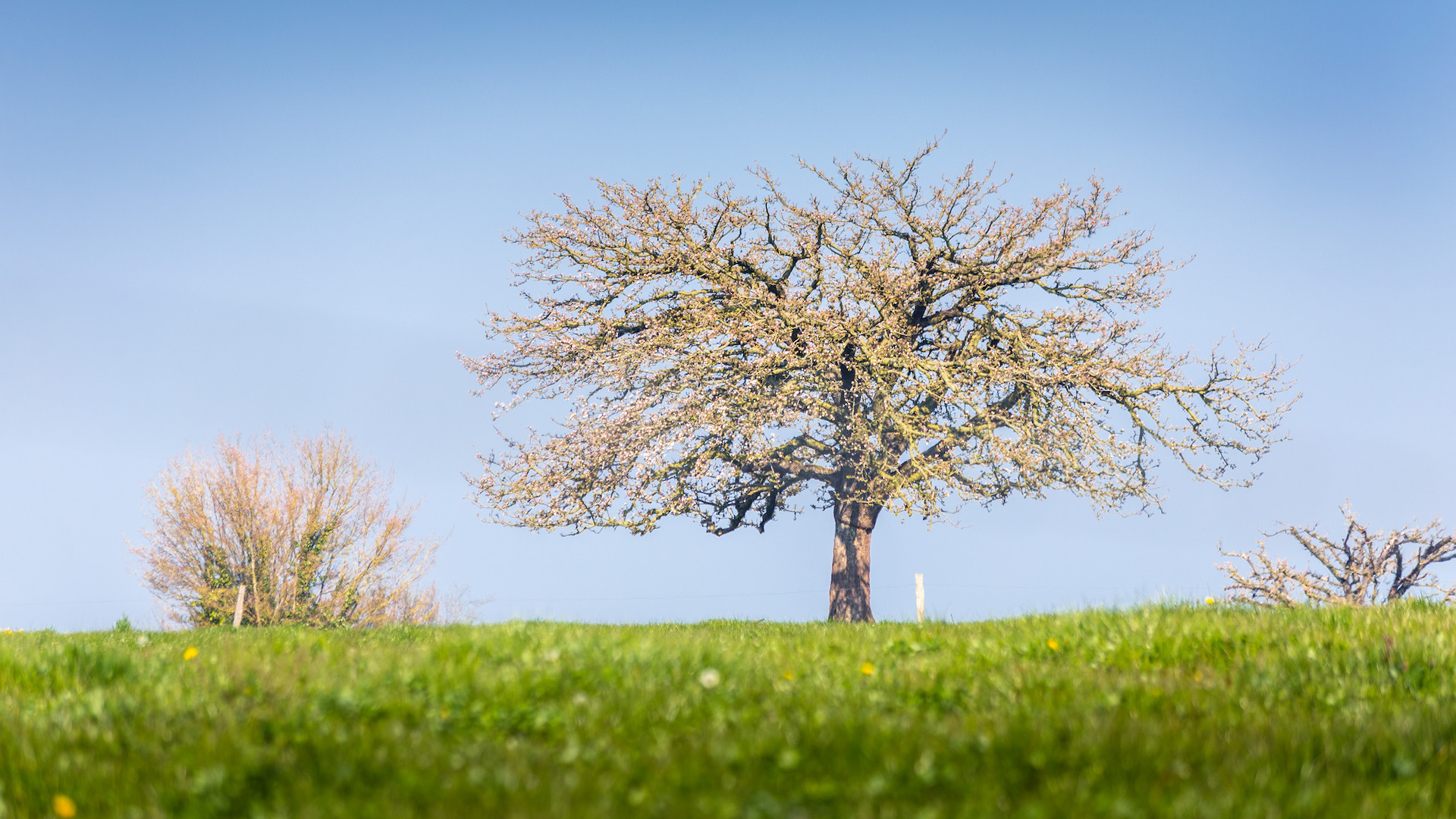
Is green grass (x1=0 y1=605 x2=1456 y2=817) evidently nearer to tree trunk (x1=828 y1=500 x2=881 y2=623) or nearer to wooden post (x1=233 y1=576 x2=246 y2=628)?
tree trunk (x1=828 y1=500 x2=881 y2=623)

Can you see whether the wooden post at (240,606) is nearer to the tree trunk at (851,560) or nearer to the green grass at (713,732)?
the tree trunk at (851,560)

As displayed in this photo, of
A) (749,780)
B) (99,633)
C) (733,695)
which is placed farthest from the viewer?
(99,633)

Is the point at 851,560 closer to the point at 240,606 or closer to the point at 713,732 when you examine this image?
the point at 713,732

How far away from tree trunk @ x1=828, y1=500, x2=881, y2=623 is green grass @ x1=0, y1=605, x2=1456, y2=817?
45.8 feet

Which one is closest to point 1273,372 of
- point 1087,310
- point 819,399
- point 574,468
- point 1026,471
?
point 1087,310

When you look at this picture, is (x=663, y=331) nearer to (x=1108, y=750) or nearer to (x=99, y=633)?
(x=99, y=633)

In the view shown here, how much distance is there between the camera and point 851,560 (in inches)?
829

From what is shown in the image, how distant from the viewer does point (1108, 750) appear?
4230 millimetres

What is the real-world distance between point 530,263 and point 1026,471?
1172 cm

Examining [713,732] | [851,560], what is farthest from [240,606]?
[713,732]

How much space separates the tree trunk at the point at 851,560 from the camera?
68.4 feet

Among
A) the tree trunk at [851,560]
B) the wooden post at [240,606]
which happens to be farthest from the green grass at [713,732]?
the wooden post at [240,606]

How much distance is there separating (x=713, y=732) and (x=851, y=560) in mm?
17007

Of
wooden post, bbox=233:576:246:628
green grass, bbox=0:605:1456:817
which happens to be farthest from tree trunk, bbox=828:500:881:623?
wooden post, bbox=233:576:246:628
